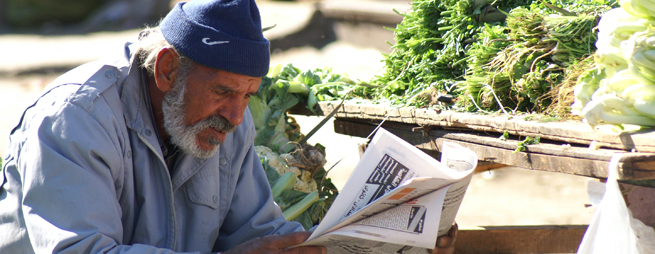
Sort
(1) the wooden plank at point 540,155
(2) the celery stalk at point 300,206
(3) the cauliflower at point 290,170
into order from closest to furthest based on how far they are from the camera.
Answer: (1) the wooden plank at point 540,155 < (2) the celery stalk at point 300,206 < (3) the cauliflower at point 290,170

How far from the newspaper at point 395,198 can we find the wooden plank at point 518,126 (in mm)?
374

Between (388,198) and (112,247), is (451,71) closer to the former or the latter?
(388,198)

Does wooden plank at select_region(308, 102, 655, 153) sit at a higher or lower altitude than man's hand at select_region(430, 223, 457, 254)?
higher

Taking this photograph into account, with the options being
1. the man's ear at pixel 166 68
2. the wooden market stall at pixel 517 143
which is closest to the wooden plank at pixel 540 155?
the wooden market stall at pixel 517 143

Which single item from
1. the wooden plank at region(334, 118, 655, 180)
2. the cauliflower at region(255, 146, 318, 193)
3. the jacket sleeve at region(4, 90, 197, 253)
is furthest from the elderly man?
the cauliflower at region(255, 146, 318, 193)

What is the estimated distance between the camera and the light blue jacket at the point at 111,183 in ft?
4.88

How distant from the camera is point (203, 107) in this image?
71.3 inches

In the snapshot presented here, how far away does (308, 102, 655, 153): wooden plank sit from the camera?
1558 millimetres

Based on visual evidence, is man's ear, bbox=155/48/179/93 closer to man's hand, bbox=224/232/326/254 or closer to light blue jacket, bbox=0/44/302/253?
light blue jacket, bbox=0/44/302/253

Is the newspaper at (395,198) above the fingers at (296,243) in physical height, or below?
above

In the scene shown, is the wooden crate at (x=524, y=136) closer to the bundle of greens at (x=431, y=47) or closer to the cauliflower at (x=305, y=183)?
the bundle of greens at (x=431, y=47)

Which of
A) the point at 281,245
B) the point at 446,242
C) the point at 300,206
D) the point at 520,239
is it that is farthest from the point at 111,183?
the point at 520,239

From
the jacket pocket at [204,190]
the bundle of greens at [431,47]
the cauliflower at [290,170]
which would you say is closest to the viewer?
the jacket pocket at [204,190]

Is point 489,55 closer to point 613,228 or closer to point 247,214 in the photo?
point 613,228
